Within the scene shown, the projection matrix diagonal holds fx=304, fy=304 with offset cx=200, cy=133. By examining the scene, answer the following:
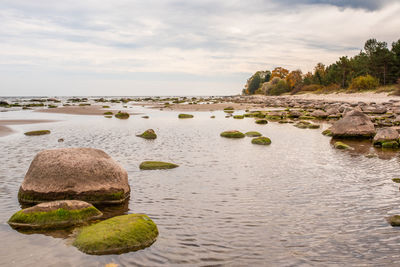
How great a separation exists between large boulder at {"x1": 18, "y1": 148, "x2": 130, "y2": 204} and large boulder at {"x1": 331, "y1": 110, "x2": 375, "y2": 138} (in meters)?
17.8

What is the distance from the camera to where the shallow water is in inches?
254

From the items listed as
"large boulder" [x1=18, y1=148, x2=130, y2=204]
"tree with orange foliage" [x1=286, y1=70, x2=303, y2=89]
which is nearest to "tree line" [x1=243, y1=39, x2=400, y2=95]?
"tree with orange foliage" [x1=286, y1=70, x2=303, y2=89]

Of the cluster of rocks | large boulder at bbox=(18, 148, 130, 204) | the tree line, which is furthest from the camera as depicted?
the tree line

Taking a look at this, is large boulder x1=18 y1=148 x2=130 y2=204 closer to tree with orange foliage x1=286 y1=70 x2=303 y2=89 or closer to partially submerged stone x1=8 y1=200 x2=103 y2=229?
partially submerged stone x1=8 y1=200 x2=103 y2=229

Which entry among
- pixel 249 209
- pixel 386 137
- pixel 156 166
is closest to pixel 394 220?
pixel 249 209

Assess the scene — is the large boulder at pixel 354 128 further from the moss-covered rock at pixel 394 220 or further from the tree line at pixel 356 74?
the tree line at pixel 356 74

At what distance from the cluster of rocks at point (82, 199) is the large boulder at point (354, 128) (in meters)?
17.7

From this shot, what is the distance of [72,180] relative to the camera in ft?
31.2

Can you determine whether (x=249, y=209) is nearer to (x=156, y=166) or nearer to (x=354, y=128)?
(x=156, y=166)

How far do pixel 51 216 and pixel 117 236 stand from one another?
232 centimetres

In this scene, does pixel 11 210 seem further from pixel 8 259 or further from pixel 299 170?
pixel 299 170

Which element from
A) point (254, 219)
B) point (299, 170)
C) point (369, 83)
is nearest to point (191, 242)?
point (254, 219)

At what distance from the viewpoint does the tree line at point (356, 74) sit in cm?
7688

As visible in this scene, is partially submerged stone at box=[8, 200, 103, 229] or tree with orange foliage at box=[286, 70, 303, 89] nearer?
partially submerged stone at box=[8, 200, 103, 229]
